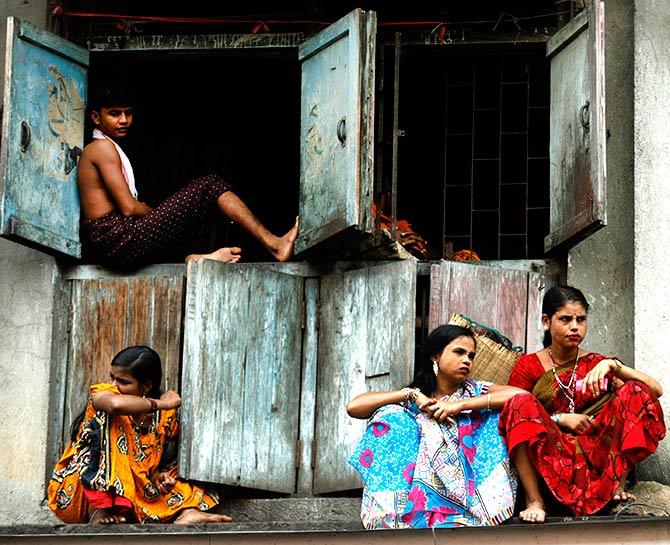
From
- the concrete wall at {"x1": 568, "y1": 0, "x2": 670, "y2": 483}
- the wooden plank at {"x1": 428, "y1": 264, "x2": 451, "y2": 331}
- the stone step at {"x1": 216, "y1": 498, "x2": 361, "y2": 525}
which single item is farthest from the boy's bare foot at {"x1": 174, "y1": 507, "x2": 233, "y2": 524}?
the concrete wall at {"x1": 568, "y1": 0, "x2": 670, "y2": 483}

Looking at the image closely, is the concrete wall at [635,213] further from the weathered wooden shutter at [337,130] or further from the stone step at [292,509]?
the stone step at [292,509]

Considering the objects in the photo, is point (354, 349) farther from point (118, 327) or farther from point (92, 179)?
point (92, 179)

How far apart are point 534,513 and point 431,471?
534 millimetres

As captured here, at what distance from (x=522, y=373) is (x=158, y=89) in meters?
3.95

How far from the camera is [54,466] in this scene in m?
9.88

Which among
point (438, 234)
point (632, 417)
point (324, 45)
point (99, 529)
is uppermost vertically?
point (324, 45)

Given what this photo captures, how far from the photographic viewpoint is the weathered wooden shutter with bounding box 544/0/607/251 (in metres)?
9.45

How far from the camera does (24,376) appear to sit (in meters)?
10.1

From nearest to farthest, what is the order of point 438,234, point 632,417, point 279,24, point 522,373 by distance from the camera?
point 632,417
point 522,373
point 279,24
point 438,234

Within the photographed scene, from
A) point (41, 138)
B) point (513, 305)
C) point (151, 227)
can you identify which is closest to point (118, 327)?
point (151, 227)

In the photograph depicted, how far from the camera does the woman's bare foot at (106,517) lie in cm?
905

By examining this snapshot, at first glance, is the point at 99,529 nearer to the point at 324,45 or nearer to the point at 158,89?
the point at 324,45

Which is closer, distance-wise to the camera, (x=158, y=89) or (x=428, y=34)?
(x=428, y=34)

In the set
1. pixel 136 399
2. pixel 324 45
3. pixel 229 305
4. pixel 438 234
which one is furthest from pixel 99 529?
pixel 438 234
